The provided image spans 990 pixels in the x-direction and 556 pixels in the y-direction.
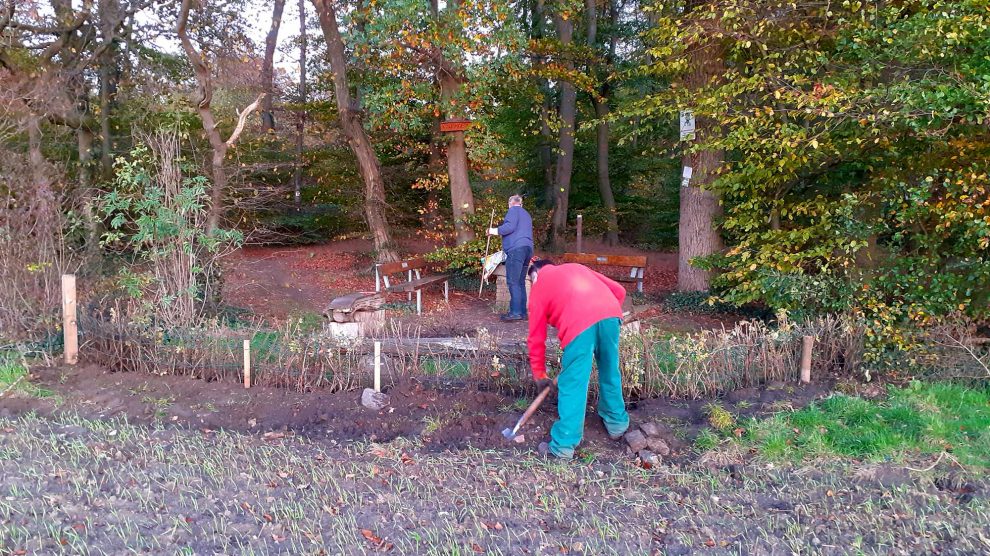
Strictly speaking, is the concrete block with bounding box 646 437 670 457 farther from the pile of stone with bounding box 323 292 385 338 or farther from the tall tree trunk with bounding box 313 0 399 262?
the tall tree trunk with bounding box 313 0 399 262

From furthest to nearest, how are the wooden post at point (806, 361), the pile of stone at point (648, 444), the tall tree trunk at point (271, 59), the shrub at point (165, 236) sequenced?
1. the tall tree trunk at point (271, 59)
2. the shrub at point (165, 236)
3. the wooden post at point (806, 361)
4. the pile of stone at point (648, 444)

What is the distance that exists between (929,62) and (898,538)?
523 centimetres

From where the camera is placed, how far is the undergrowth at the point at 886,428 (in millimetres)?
4441

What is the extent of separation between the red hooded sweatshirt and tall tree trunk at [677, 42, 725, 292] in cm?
607

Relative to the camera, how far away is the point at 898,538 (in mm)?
3430

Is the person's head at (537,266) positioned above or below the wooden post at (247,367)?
above

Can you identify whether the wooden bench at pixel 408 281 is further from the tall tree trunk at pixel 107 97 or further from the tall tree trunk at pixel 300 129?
the tall tree trunk at pixel 300 129

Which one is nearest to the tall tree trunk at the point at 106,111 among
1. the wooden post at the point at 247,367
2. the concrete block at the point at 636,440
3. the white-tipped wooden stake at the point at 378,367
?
the wooden post at the point at 247,367

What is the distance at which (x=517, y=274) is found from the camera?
916cm

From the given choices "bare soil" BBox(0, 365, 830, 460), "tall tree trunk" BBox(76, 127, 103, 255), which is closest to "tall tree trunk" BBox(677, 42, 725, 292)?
"bare soil" BBox(0, 365, 830, 460)

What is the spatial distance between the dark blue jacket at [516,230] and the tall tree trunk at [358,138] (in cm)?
515

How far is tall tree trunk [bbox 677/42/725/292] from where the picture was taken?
33.6 feet

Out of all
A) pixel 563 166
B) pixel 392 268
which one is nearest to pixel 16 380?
pixel 392 268

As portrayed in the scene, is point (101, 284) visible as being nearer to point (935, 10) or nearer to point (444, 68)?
point (444, 68)
